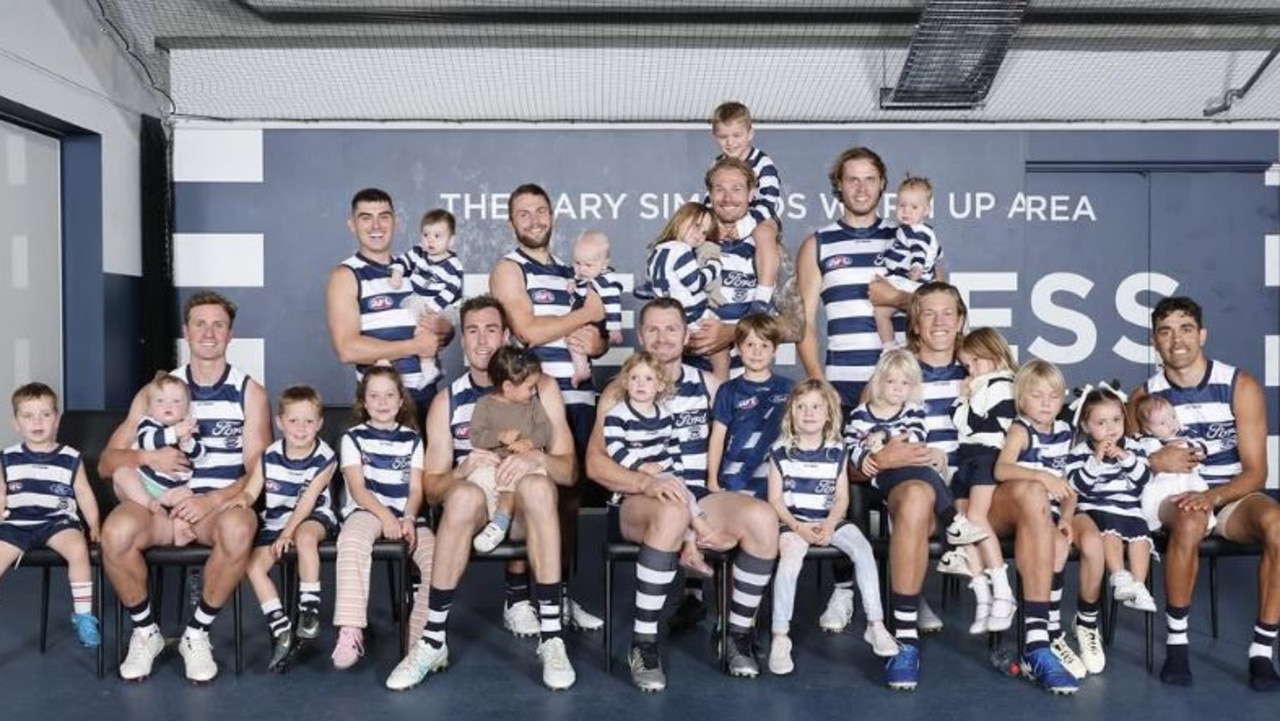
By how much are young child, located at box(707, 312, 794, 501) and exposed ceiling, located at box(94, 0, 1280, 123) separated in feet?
9.65

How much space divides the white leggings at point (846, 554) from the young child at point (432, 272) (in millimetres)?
1422

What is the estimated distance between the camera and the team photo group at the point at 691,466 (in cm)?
351

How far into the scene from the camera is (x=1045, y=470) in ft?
12.1

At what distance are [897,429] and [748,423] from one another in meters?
0.46

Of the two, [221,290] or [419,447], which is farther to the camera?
[221,290]

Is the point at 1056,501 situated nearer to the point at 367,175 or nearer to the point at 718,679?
the point at 718,679

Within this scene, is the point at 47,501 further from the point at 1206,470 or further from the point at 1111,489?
the point at 1206,470

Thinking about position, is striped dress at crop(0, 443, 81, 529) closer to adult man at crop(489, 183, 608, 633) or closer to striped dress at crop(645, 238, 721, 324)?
adult man at crop(489, 183, 608, 633)

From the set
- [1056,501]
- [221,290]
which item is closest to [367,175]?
[221,290]

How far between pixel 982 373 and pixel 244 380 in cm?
232

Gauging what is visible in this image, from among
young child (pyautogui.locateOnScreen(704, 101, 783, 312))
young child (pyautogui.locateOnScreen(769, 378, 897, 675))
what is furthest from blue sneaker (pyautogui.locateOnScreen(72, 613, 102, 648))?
young child (pyautogui.locateOnScreen(704, 101, 783, 312))

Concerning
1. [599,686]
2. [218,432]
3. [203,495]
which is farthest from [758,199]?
[203,495]

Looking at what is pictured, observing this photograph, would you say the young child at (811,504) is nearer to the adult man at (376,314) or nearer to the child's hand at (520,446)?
the child's hand at (520,446)

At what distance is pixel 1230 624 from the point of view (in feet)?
13.6
